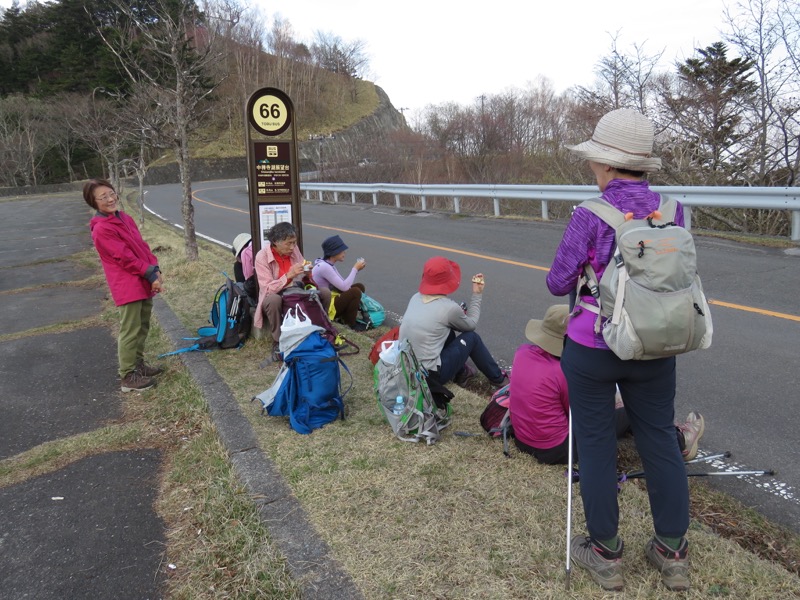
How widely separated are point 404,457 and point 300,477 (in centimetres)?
61

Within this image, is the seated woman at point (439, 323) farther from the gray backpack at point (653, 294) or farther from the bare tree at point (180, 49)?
the bare tree at point (180, 49)

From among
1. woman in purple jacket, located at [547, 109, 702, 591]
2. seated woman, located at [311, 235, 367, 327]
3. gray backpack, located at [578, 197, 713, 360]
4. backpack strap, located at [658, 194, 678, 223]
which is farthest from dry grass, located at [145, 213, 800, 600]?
seated woman, located at [311, 235, 367, 327]

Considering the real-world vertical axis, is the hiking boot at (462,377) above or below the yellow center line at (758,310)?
below

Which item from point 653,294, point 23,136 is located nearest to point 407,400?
point 653,294

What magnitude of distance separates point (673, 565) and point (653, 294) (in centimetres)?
115

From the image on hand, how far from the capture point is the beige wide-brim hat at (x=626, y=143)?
7.61 feet

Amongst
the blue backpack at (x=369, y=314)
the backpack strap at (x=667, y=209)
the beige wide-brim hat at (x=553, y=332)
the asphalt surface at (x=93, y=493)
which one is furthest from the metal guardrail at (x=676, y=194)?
the backpack strap at (x=667, y=209)

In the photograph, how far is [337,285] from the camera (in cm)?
668

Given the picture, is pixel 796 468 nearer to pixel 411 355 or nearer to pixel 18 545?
pixel 411 355

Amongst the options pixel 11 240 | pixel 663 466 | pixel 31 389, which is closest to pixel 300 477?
pixel 663 466

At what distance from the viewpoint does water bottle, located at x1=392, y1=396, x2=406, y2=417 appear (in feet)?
12.9

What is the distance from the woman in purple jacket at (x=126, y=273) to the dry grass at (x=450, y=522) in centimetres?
145

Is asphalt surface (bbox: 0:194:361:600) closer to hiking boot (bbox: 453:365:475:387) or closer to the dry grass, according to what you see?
the dry grass

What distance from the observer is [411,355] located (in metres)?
4.02
